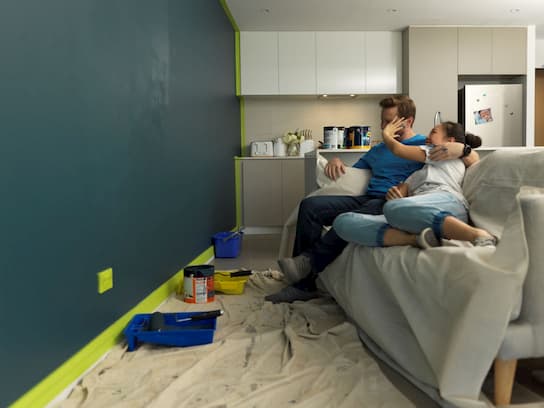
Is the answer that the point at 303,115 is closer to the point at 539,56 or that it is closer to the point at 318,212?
the point at 539,56

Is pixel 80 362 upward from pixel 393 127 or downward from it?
downward

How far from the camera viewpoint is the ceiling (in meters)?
4.32

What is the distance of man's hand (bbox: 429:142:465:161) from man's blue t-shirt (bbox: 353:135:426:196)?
399 millimetres

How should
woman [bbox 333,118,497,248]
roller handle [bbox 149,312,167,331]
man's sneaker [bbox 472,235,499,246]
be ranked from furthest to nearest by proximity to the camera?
roller handle [bbox 149,312,167,331] < woman [bbox 333,118,497,248] < man's sneaker [bbox 472,235,499,246]

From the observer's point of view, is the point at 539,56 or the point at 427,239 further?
the point at 539,56

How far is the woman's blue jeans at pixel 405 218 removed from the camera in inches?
62.9

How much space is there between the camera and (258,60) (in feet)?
16.9

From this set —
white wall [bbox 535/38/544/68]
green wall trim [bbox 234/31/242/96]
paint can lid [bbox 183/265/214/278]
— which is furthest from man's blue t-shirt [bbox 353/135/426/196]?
white wall [bbox 535/38/544/68]

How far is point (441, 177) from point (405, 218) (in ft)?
1.70

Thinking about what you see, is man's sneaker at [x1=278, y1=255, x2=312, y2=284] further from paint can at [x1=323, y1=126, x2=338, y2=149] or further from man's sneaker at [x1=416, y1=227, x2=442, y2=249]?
paint can at [x1=323, y1=126, x2=338, y2=149]

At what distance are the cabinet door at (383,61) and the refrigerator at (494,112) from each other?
771 mm

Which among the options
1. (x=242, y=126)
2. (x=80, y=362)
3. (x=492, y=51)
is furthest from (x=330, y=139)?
(x=80, y=362)

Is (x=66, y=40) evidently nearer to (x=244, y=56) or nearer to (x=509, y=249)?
(x=509, y=249)

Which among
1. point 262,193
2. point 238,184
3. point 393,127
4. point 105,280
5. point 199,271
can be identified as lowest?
point 199,271
